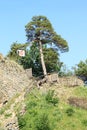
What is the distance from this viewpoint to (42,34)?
49562mm

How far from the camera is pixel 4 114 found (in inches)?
1449

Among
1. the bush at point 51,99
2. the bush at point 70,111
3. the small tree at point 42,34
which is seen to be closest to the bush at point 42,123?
the bush at point 70,111

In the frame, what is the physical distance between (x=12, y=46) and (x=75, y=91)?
1076 cm

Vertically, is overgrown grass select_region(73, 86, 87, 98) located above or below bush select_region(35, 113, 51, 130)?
above

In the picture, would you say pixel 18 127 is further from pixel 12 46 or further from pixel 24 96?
pixel 12 46

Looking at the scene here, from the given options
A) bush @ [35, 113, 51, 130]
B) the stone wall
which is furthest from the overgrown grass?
bush @ [35, 113, 51, 130]

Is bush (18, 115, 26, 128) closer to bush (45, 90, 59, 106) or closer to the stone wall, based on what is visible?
the stone wall

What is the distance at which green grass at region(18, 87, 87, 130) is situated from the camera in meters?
36.8

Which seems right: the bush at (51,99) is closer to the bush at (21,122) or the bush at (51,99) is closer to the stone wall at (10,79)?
the stone wall at (10,79)

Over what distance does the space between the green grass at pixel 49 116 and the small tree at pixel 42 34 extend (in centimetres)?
887

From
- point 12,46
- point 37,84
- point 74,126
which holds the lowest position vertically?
point 74,126

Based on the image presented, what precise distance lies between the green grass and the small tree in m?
8.87

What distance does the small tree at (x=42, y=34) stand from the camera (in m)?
49.5

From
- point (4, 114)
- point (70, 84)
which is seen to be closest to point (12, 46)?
point (70, 84)
